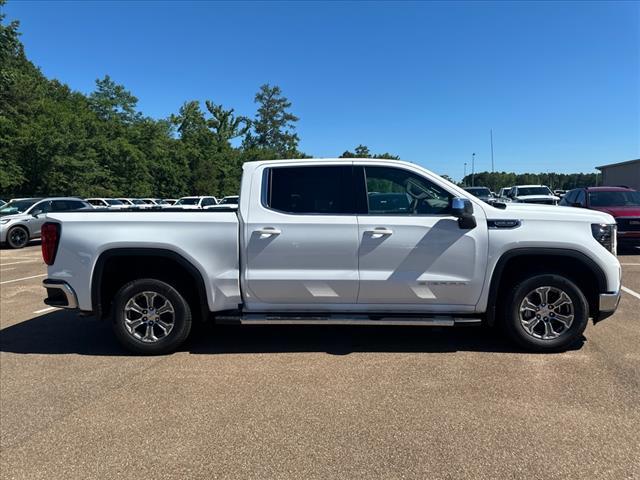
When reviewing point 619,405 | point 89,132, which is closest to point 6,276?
point 619,405

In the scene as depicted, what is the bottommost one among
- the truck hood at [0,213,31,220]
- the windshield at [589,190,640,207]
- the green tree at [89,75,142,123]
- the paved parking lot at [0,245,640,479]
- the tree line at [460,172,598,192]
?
the paved parking lot at [0,245,640,479]

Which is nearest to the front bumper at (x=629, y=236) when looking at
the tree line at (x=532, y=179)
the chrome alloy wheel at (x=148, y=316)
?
the chrome alloy wheel at (x=148, y=316)

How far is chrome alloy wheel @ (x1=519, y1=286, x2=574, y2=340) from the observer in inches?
179

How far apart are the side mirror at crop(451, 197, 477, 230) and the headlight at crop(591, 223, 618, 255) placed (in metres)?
1.15

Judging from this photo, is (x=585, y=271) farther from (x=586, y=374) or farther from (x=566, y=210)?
(x=586, y=374)

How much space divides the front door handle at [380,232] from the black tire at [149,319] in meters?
1.97

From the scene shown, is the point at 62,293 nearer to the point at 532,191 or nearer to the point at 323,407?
the point at 323,407

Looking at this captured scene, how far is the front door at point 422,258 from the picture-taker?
4.48 meters

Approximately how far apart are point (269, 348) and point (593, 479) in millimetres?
3073

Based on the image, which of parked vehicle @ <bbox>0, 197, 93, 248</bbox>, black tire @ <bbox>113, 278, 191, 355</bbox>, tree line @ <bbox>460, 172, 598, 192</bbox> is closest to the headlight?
black tire @ <bbox>113, 278, 191, 355</bbox>

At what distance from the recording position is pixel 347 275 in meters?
4.54

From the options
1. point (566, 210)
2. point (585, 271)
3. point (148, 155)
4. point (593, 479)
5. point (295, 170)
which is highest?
point (148, 155)

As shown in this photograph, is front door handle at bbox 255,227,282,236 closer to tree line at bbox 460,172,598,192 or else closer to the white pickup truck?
the white pickup truck

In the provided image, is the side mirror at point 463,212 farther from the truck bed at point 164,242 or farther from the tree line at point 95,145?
the tree line at point 95,145
